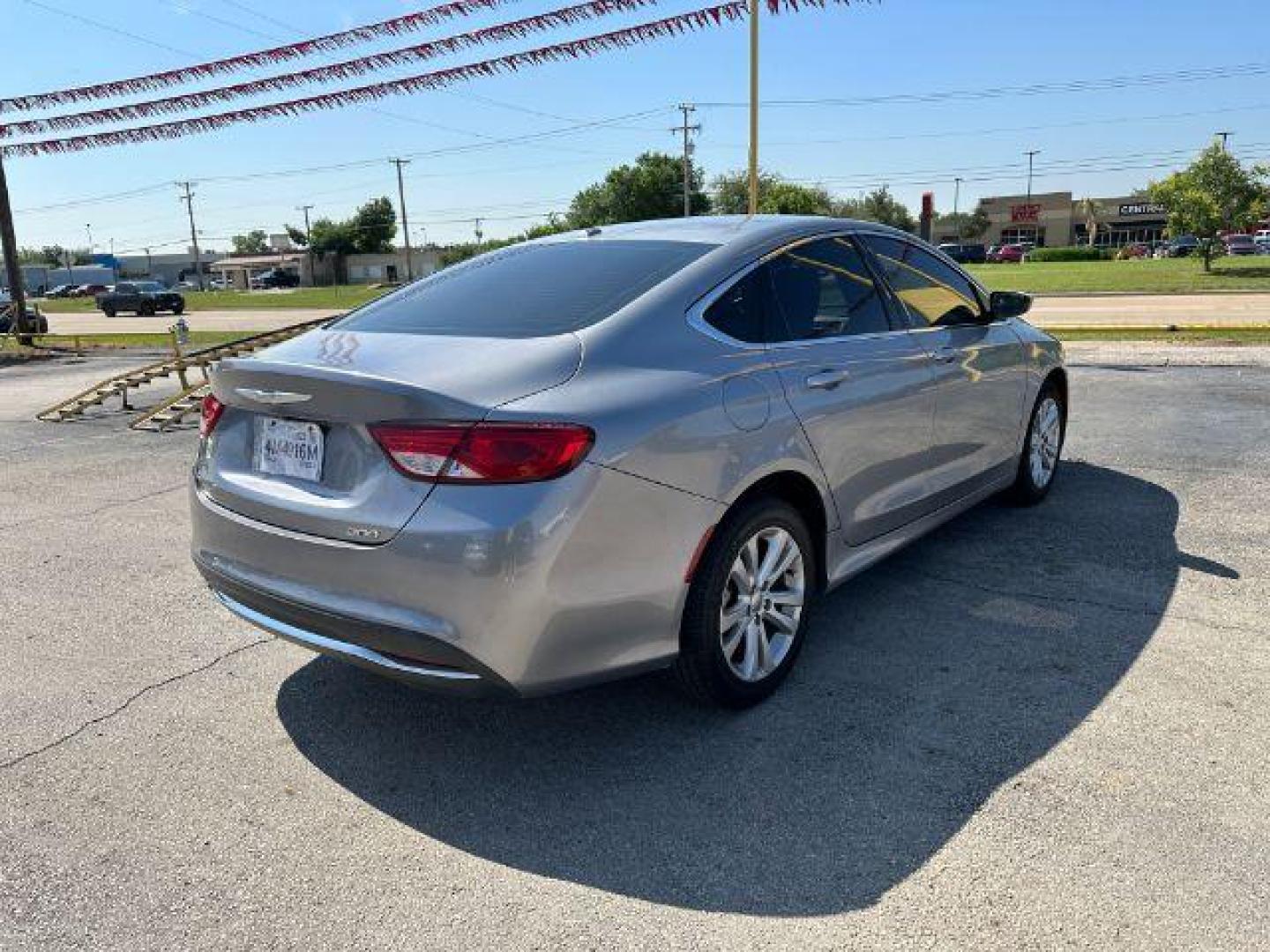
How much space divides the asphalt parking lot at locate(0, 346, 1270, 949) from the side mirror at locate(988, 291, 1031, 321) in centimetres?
126

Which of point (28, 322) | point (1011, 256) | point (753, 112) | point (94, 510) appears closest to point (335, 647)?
point (94, 510)

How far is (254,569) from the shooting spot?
3.04 metres

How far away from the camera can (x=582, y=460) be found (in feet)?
8.70

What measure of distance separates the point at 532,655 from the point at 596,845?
0.55 metres

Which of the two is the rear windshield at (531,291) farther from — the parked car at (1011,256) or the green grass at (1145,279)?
the parked car at (1011,256)

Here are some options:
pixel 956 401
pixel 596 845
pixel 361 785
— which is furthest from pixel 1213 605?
pixel 361 785

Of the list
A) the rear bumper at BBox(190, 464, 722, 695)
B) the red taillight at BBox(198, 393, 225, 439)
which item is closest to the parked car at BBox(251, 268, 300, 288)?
the red taillight at BBox(198, 393, 225, 439)

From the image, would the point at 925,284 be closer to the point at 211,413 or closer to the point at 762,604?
the point at 762,604

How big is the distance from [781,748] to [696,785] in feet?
1.13

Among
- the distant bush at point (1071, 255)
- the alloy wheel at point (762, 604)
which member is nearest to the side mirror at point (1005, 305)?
the alloy wheel at point (762, 604)

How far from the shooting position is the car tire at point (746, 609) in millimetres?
3066

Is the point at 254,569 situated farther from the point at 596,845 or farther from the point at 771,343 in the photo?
the point at 771,343

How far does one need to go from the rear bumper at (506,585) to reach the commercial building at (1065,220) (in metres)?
116

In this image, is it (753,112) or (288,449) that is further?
(753,112)
